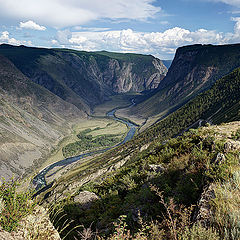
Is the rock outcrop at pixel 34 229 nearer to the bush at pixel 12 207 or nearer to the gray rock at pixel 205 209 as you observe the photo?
the bush at pixel 12 207

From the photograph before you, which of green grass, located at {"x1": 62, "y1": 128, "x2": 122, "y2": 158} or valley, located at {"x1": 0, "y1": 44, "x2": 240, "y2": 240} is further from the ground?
valley, located at {"x1": 0, "y1": 44, "x2": 240, "y2": 240}

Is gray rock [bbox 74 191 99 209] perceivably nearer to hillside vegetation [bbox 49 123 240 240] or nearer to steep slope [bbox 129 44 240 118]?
hillside vegetation [bbox 49 123 240 240]

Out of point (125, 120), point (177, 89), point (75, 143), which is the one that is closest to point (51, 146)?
point (75, 143)

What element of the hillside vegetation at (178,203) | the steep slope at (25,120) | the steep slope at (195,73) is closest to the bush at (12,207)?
the hillside vegetation at (178,203)

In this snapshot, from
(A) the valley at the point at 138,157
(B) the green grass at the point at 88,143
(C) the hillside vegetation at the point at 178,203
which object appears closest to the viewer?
(C) the hillside vegetation at the point at 178,203

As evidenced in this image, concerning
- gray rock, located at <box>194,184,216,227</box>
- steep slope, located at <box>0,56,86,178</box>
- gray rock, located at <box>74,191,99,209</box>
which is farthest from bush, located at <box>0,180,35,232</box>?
steep slope, located at <box>0,56,86,178</box>

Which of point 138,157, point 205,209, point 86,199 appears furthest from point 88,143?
point 205,209
